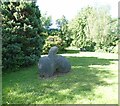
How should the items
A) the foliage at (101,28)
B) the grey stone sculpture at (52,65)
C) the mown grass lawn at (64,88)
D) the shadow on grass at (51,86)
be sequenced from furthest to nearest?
1. the foliage at (101,28)
2. the grey stone sculpture at (52,65)
3. the shadow on grass at (51,86)
4. the mown grass lawn at (64,88)

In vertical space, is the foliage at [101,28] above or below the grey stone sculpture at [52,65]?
above

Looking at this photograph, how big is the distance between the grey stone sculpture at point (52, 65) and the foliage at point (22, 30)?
6.00 feet

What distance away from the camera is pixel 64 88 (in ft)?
23.0

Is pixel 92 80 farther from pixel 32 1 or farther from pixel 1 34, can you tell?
pixel 32 1

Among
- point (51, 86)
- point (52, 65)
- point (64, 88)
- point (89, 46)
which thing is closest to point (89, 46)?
point (89, 46)

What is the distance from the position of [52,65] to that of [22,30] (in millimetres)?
3070

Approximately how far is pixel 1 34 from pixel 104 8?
18249 millimetres

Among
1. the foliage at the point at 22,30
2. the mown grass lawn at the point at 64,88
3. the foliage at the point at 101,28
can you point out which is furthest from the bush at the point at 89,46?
the mown grass lawn at the point at 64,88

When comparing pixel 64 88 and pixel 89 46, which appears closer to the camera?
pixel 64 88

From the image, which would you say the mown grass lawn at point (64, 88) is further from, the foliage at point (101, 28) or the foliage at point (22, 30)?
the foliage at point (101, 28)

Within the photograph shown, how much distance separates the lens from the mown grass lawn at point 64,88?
5.94 meters

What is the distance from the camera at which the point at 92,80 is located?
788 cm

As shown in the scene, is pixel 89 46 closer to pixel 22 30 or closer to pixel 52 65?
pixel 22 30

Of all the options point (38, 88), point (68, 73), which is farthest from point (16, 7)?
point (38, 88)
